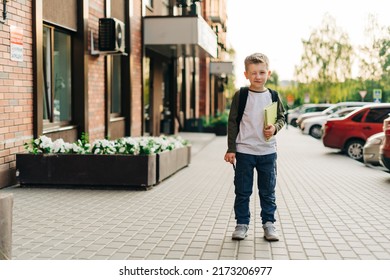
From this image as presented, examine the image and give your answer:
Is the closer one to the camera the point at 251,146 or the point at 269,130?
the point at 269,130

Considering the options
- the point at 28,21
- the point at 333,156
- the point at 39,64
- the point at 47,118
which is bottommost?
the point at 333,156

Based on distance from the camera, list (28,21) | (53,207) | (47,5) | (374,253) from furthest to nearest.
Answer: (47,5)
(28,21)
(53,207)
(374,253)

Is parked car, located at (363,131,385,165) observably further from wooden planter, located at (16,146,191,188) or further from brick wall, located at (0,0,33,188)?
brick wall, located at (0,0,33,188)

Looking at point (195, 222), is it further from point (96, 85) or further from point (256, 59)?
point (96, 85)

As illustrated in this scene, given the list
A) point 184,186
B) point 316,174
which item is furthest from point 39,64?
→ point 316,174

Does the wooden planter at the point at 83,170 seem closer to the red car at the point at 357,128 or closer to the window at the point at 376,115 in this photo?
the red car at the point at 357,128

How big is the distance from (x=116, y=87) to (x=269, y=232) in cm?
1111

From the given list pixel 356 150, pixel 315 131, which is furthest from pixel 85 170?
pixel 315 131

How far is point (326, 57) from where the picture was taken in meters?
56.0

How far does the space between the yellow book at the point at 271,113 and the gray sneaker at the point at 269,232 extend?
1004 mm

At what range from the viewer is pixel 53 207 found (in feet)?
25.6

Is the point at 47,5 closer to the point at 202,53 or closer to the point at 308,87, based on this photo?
the point at 202,53

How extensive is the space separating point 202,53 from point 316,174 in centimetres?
1050

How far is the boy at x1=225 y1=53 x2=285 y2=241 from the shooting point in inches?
232
